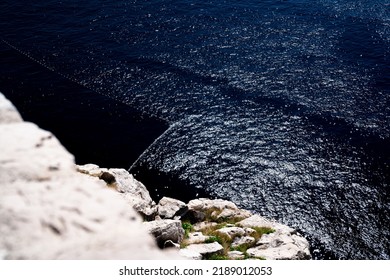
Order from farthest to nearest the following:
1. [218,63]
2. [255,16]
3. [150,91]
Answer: [255,16]
[218,63]
[150,91]

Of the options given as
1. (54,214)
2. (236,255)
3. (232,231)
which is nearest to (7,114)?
(54,214)

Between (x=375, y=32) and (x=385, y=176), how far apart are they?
29.9 meters

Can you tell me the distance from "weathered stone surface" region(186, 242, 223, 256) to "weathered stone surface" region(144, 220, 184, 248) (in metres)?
1.06

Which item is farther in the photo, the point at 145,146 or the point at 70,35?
the point at 70,35

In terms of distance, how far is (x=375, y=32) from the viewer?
56.3 metres

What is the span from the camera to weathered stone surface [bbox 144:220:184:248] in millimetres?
22250

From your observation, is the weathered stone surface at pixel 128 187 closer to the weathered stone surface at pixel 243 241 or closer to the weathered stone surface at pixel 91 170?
the weathered stone surface at pixel 91 170

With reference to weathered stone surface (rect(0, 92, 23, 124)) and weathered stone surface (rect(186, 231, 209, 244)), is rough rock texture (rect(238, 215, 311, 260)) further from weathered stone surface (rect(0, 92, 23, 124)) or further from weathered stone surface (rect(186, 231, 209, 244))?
weathered stone surface (rect(0, 92, 23, 124))

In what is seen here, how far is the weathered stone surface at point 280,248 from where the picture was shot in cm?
2509

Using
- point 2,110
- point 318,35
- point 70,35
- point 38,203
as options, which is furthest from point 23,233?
point 318,35

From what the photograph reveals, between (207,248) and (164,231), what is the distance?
3150 millimetres

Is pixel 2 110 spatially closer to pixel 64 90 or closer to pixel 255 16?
pixel 64 90

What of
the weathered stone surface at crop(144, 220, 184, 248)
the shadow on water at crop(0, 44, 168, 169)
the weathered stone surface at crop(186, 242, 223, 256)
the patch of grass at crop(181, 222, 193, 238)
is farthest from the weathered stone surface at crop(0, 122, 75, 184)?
the shadow on water at crop(0, 44, 168, 169)

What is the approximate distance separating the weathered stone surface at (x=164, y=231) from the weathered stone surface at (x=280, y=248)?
526cm
